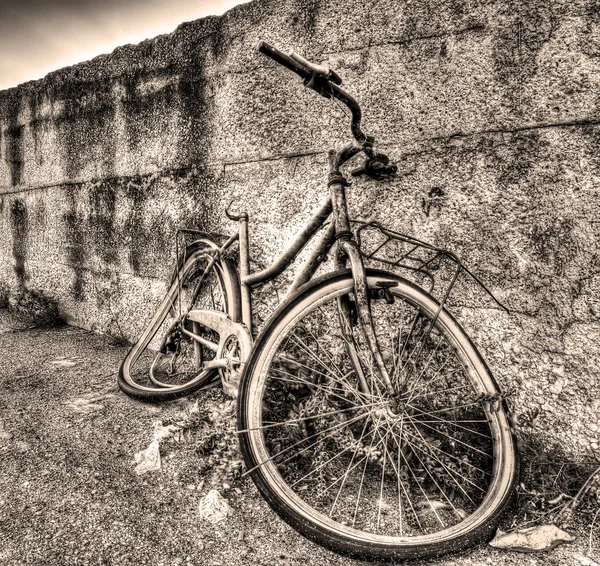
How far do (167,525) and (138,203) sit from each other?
2.34 metres

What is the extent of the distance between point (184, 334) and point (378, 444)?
1.52 m

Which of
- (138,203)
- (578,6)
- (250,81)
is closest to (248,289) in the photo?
(250,81)

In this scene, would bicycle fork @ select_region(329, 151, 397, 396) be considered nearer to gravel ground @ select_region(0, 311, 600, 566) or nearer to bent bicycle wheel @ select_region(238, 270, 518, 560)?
bent bicycle wheel @ select_region(238, 270, 518, 560)

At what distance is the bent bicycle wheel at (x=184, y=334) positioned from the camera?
2518 millimetres

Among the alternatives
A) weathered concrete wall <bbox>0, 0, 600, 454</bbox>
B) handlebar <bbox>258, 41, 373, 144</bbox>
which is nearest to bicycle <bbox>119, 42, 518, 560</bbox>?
handlebar <bbox>258, 41, 373, 144</bbox>

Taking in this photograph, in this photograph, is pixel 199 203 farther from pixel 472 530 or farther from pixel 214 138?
pixel 472 530

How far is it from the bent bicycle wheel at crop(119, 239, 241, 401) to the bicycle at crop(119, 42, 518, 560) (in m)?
0.02

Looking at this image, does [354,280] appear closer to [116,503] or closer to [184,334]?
[116,503]

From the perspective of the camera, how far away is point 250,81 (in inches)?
104

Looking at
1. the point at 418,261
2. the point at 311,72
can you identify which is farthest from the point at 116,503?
the point at 311,72

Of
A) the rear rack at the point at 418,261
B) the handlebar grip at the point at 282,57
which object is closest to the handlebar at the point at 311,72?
the handlebar grip at the point at 282,57

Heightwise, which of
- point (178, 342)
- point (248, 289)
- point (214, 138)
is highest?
point (214, 138)

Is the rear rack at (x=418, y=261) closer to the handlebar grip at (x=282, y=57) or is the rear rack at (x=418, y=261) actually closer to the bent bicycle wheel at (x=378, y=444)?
the bent bicycle wheel at (x=378, y=444)

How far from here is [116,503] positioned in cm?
174
